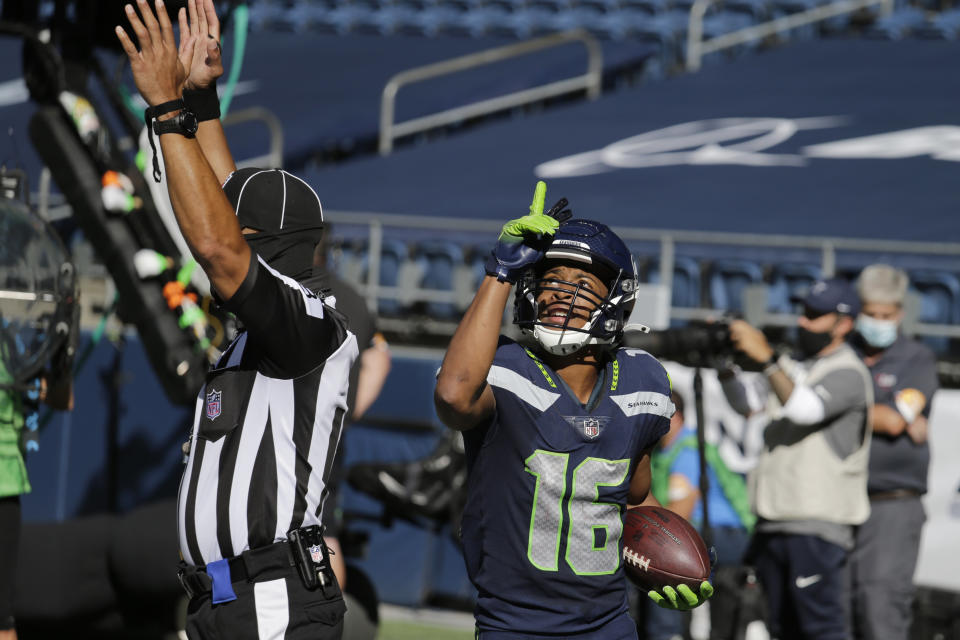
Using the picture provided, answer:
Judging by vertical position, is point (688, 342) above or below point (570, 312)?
below

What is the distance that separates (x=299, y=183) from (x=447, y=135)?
41.5 feet

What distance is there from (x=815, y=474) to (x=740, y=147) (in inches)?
298

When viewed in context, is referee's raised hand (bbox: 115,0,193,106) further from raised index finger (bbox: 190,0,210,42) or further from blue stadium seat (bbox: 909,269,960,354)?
blue stadium seat (bbox: 909,269,960,354)

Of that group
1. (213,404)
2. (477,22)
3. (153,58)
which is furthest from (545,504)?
(477,22)

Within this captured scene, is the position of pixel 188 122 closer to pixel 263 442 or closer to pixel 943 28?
pixel 263 442

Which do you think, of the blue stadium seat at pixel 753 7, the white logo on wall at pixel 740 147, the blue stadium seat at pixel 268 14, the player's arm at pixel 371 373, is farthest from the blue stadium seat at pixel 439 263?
the blue stadium seat at pixel 268 14

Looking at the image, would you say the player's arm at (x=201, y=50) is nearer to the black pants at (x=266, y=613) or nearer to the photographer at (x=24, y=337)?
the black pants at (x=266, y=613)

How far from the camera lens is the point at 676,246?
10.5 metres

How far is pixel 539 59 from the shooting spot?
1586 cm

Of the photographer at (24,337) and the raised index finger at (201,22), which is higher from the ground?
the raised index finger at (201,22)

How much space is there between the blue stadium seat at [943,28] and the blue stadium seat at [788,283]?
279 inches

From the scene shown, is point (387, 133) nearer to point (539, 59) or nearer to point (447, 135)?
point (447, 135)

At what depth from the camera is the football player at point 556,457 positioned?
10.6ft

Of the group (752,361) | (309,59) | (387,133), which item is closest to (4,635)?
(752,361)
